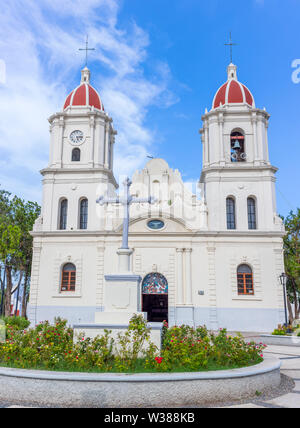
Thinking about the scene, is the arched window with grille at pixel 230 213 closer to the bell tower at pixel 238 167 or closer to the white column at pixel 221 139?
the bell tower at pixel 238 167

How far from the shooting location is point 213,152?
1080 inches

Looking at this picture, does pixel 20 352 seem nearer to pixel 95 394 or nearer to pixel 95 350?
pixel 95 350

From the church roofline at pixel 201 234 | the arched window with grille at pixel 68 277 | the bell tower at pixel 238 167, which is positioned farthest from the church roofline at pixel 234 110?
the arched window with grille at pixel 68 277

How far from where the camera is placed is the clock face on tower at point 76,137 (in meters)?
28.4

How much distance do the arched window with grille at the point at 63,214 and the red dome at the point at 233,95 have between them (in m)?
14.3

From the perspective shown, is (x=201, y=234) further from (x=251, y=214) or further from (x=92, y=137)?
(x=92, y=137)

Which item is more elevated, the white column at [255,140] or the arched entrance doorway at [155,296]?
the white column at [255,140]

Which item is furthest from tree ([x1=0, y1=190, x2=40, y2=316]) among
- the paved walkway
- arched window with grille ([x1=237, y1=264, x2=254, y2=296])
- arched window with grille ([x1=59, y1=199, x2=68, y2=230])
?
the paved walkway

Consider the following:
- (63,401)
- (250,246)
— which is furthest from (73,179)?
(63,401)

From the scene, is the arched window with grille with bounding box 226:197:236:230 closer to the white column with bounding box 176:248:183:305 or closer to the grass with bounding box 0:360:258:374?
the white column with bounding box 176:248:183:305

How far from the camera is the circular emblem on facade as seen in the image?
93.0 feet

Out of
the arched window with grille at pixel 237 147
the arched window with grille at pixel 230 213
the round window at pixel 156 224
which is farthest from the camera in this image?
the arched window with grille at pixel 237 147
